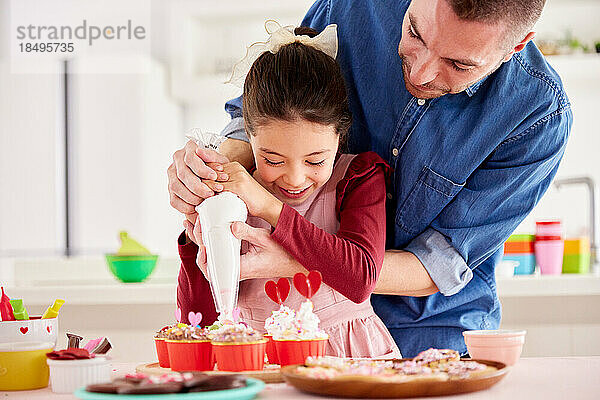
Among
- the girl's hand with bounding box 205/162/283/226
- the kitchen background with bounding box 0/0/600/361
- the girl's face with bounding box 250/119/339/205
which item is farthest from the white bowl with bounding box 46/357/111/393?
the kitchen background with bounding box 0/0/600/361

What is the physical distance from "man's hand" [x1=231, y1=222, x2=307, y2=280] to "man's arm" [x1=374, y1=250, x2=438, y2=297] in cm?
18

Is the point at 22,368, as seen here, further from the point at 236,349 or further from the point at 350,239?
the point at 350,239

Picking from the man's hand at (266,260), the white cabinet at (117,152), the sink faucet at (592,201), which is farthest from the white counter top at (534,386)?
the white cabinet at (117,152)

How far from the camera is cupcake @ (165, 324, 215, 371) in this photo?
3.65 feet

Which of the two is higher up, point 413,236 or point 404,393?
point 413,236

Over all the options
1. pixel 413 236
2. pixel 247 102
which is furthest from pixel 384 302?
pixel 247 102

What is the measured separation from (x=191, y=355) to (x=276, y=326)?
131 mm

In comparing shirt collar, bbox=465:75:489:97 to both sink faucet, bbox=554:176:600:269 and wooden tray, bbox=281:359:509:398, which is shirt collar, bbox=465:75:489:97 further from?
sink faucet, bbox=554:176:600:269

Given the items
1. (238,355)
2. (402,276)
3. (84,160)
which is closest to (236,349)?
(238,355)

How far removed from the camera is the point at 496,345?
1146 millimetres

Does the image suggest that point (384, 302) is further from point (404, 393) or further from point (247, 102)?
point (404, 393)

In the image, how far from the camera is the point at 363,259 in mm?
1307

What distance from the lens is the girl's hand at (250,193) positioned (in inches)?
49.0

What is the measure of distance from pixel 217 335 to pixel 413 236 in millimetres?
597
